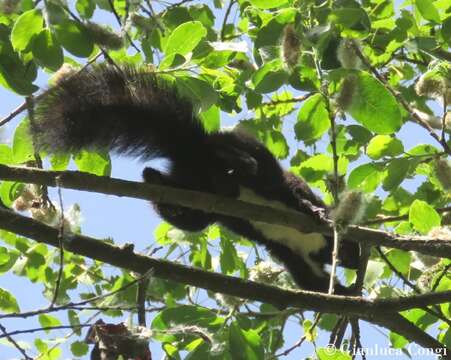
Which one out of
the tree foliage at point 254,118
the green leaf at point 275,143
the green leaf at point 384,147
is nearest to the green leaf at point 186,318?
the tree foliage at point 254,118

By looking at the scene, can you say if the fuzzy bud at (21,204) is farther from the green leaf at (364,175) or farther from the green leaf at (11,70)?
the green leaf at (364,175)

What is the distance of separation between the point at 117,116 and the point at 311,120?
1.18 metres

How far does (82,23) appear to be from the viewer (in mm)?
2951

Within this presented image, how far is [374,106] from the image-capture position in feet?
10.0

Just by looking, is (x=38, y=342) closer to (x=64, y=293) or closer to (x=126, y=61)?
(x=64, y=293)

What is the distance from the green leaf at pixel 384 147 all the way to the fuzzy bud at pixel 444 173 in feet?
0.70

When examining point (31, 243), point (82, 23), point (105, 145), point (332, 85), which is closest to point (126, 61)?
point (105, 145)

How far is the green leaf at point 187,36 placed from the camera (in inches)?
118

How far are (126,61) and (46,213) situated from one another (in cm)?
89

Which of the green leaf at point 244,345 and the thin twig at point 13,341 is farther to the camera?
the green leaf at point 244,345

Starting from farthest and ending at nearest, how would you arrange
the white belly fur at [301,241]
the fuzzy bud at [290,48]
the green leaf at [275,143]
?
1. the white belly fur at [301,241]
2. the green leaf at [275,143]
3. the fuzzy bud at [290,48]

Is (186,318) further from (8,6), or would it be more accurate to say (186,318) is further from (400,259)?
(8,6)

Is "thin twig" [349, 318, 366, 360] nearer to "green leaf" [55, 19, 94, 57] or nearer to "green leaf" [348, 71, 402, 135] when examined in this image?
"green leaf" [348, 71, 402, 135]

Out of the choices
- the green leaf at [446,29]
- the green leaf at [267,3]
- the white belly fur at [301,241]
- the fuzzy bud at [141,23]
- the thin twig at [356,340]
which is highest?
the green leaf at [267,3]
